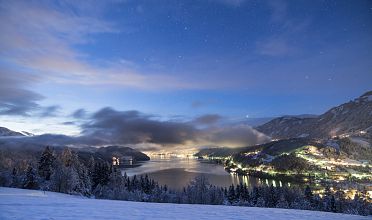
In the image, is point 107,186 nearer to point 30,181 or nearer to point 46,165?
point 46,165

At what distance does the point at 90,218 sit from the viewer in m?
15.2

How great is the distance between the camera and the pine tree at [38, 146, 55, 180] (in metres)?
84.9

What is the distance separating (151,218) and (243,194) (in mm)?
108095

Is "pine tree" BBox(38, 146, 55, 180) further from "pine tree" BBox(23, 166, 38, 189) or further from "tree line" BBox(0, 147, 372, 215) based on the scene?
"pine tree" BBox(23, 166, 38, 189)

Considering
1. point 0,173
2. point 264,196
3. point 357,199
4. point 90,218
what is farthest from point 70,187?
point 357,199

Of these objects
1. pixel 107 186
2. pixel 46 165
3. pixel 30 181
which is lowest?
pixel 107 186

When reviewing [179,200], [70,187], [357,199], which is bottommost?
[357,199]

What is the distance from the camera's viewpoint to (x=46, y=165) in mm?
86438

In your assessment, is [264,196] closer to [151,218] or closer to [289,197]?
[289,197]

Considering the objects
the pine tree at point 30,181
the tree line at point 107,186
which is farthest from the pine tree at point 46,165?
the pine tree at point 30,181

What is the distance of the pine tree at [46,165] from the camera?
84.9 metres

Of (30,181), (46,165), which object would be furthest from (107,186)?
(30,181)

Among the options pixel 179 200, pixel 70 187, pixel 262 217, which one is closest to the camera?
pixel 262 217

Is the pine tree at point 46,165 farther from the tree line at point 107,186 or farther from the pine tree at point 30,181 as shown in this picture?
the pine tree at point 30,181
